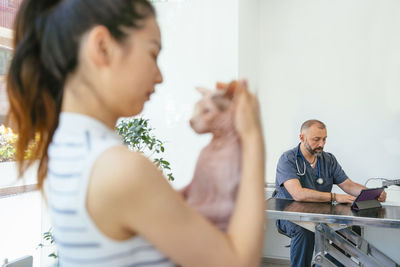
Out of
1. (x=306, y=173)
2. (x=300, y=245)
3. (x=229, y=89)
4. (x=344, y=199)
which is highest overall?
(x=229, y=89)

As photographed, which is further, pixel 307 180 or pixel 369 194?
pixel 307 180

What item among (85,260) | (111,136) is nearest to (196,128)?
(111,136)

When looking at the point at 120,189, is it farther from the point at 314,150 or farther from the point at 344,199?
the point at 314,150

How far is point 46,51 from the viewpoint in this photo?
0.54 meters

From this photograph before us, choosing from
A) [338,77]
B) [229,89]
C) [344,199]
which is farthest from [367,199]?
[229,89]

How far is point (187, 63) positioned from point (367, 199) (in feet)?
5.98

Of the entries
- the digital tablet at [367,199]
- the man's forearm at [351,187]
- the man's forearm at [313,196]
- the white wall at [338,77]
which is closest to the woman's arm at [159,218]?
the digital tablet at [367,199]

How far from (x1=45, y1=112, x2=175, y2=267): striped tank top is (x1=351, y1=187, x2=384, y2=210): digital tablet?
2.43 meters

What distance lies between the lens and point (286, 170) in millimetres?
3154

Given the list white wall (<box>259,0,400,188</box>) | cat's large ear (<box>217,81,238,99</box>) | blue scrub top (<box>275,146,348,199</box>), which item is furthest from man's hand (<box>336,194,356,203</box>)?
cat's large ear (<box>217,81,238,99</box>)

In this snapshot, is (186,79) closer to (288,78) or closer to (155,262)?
(288,78)

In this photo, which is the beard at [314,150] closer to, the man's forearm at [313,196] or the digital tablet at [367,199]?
the man's forearm at [313,196]

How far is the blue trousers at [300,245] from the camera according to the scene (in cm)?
310

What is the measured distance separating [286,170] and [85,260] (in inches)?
109
